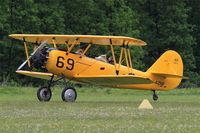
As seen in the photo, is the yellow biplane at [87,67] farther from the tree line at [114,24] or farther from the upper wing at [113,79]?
the tree line at [114,24]

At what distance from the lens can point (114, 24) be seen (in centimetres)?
6334

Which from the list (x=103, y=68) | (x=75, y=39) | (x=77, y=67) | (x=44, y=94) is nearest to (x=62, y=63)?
(x=77, y=67)

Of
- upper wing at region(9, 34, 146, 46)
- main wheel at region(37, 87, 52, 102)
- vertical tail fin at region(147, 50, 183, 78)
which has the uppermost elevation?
upper wing at region(9, 34, 146, 46)

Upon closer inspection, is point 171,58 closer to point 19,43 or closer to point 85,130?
point 85,130

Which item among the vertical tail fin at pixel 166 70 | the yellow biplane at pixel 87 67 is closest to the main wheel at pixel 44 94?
the yellow biplane at pixel 87 67

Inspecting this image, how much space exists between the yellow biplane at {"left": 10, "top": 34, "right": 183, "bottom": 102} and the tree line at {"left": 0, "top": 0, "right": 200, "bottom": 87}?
2355 cm

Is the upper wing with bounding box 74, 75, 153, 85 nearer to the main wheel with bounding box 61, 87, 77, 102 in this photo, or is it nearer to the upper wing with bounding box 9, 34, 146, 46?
the main wheel with bounding box 61, 87, 77, 102

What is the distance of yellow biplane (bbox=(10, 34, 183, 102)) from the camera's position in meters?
26.1

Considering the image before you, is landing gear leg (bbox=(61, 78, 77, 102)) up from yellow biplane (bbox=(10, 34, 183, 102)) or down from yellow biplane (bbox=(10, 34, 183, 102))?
down

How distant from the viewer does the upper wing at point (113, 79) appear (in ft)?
85.6

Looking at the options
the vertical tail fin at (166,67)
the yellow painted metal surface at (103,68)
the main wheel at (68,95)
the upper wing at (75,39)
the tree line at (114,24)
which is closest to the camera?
the main wheel at (68,95)

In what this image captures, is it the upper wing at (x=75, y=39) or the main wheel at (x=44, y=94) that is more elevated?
the upper wing at (x=75, y=39)

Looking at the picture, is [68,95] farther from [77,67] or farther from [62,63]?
[77,67]

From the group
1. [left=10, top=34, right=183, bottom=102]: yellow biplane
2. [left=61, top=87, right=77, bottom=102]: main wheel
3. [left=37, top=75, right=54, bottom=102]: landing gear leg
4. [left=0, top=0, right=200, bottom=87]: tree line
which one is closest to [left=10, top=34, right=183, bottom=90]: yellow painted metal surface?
[left=10, top=34, right=183, bottom=102]: yellow biplane
